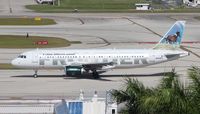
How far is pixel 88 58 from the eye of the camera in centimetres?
6112

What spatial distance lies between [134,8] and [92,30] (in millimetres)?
70424

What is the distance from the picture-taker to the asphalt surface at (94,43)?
5494 centimetres

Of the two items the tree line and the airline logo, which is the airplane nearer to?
the airline logo

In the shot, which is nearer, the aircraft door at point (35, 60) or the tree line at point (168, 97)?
the tree line at point (168, 97)

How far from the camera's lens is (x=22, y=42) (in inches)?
3829

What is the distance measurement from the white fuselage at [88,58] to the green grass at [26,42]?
102 feet

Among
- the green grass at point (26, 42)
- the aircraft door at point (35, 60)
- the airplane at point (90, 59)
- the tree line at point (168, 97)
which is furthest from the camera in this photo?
the green grass at point (26, 42)

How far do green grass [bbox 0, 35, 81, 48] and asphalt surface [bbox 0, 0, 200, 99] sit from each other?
343 cm

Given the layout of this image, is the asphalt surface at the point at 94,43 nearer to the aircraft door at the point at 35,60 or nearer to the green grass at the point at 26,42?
the aircraft door at the point at 35,60

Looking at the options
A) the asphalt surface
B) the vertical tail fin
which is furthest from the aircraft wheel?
the vertical tail fin

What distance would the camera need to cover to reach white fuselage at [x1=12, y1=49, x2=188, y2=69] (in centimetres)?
6081

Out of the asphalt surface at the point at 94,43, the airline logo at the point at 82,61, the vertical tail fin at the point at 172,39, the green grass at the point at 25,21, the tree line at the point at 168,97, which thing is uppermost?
the tree line at the point at 168,97

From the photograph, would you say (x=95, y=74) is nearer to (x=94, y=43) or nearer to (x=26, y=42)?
(x=94, y=43)

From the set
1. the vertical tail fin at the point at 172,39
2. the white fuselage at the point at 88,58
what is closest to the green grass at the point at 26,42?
the white fuselage at the point at 88,58
